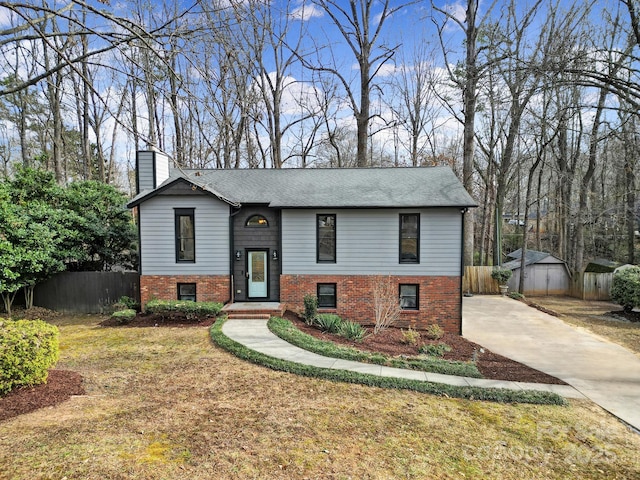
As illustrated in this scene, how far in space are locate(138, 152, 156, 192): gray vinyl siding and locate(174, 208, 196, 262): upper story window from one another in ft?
6.88

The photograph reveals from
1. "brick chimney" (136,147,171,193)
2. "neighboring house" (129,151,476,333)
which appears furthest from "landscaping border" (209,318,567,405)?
"brick chimney" (136,147,171,193)

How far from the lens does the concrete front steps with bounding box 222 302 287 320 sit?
10711mm

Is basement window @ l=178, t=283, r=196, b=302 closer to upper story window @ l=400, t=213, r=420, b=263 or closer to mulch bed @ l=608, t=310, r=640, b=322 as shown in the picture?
upper story window @ l=400, t=213, r=420, b=263

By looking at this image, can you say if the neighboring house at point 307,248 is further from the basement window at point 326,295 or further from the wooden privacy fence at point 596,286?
the wooden privacy fence at point 596,286

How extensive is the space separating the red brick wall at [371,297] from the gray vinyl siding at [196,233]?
8.04 feet

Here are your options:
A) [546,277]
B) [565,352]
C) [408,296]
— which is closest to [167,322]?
[408,296]

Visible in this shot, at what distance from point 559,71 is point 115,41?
7.90 metres

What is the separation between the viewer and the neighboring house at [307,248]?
37.8 ft

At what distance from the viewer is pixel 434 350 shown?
877cm

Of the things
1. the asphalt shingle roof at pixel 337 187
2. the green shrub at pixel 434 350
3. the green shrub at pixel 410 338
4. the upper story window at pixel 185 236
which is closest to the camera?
the green shrub at pixel 434 350

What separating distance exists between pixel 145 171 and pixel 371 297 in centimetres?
942

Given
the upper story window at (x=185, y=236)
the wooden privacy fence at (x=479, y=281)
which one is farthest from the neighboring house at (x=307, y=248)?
the wooden privacy fence at (x=479, y=281)

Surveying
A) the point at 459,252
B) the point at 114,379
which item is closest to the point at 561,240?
the point at 459,252

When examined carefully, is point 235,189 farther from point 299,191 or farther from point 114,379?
point 114,379
